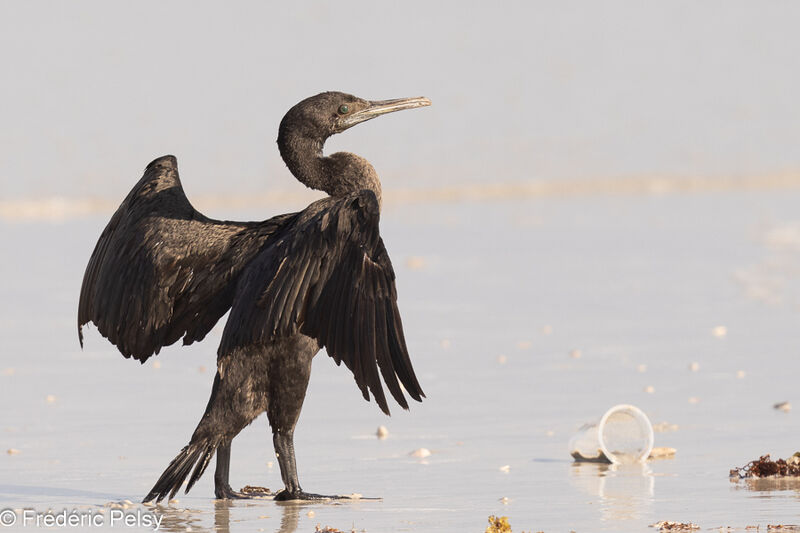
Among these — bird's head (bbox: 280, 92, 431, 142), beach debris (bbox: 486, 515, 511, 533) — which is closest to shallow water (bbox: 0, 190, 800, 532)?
beach debris (bbox: 486, 515, 511, 533)

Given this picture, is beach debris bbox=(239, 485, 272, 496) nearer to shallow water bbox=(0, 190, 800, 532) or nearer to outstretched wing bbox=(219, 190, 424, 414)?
shallow water bbox=(0, 190, 800, 532)

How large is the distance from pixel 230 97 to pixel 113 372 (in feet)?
122

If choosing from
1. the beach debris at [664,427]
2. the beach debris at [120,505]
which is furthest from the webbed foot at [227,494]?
the beach debris at [664,427]

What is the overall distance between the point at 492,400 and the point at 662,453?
6.32ft

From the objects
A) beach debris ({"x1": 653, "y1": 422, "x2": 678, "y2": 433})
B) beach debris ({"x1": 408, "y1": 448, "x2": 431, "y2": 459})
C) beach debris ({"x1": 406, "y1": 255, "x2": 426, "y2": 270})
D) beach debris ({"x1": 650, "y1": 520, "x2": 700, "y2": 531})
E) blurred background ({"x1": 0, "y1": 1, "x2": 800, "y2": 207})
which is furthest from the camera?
blurred background ({"x1": 0, "y1": 1, "x2": 800, "y2": 207})

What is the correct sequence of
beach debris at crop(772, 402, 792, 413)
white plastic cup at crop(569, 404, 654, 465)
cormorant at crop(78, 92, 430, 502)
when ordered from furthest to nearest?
beach debris at crop(772, 402, 792, 413), white plastic cup at crop(569, 404, 654, 465), cormorant at crop(78, 92, 430, 502)

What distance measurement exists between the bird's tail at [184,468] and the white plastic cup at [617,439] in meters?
1.96

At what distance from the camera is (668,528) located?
20.3 feet

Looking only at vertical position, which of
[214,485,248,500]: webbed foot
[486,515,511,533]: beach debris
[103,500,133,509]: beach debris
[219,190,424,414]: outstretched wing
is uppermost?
→ [219,190,424,414]: outstretched wing

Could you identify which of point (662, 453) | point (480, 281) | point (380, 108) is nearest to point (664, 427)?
point (662, 453)

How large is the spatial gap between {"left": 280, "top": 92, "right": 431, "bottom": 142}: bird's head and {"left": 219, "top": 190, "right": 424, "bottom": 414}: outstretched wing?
3.60ft

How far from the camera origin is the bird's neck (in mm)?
7809

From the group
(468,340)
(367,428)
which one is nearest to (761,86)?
(468,340)

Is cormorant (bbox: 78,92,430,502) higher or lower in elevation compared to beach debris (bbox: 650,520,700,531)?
higher
